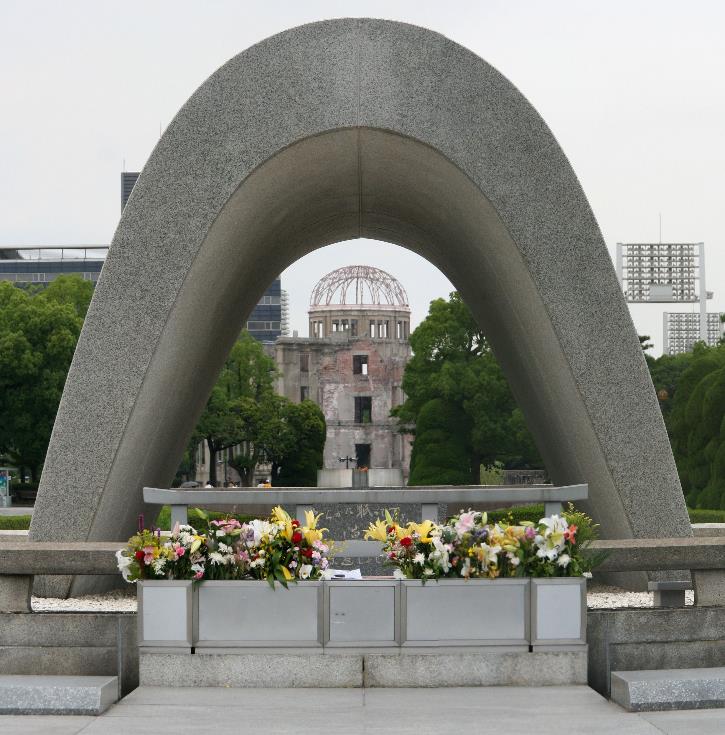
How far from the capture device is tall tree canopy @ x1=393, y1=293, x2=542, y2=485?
157 feet

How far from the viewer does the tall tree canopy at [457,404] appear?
47.9 metres

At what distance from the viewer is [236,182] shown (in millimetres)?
13914

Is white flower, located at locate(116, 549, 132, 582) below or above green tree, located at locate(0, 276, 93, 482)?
below

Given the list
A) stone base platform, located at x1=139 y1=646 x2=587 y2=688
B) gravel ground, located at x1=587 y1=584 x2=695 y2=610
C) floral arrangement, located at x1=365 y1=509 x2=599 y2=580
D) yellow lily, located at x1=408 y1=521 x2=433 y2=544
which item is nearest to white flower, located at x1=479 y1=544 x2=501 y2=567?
floral arrangement, located at x1=365 y1=509 x2=599 y2=580

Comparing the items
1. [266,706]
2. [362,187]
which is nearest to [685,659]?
[266,706]

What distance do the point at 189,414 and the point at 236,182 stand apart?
4269 mm

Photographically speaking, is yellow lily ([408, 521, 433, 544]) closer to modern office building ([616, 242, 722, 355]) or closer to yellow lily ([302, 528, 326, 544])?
yellow lily ([302, 528, 326, 544])

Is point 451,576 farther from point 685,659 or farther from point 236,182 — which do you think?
point 236,182

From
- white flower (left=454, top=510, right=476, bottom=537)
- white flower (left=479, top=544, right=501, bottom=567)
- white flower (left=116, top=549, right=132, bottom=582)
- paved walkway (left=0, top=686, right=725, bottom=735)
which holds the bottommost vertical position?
paved walkway (left=0, top=686, right=725, bottom=735)

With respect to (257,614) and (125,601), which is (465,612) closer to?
(257,614)

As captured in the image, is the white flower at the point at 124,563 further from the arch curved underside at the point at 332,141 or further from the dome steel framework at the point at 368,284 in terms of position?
the dome steel framework at the point at 368,284

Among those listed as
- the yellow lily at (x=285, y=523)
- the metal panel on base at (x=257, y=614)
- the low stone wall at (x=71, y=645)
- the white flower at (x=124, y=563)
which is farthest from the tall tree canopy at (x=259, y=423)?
the metal panel on base at (x=257, y=614)

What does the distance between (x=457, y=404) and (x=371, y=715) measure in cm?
4150

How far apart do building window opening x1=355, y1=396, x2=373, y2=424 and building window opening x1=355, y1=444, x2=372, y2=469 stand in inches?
65.8
